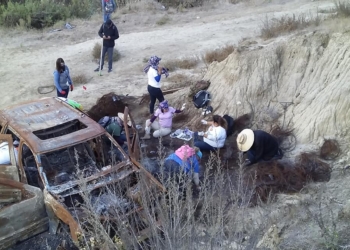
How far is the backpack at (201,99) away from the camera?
36.1 ft

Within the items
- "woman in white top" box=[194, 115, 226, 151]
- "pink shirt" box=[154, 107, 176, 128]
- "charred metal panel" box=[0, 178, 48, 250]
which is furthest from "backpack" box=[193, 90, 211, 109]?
"charred metal panel" box=[0, 178, 48, 250]

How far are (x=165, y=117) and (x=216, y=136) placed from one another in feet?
4.95

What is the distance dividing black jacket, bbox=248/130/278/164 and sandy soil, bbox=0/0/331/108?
4.95 m

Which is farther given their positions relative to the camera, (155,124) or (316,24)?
(316,24)

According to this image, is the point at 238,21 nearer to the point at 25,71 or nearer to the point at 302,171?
the point at 25,71

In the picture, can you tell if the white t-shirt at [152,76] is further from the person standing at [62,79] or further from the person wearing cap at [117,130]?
the person standing at [62,79]

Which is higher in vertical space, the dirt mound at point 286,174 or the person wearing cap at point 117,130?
the person wearing cap at point 117,130

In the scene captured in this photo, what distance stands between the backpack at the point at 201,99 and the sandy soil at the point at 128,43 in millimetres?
2436

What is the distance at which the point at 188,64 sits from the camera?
584 inches

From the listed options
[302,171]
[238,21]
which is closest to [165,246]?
[302,171]

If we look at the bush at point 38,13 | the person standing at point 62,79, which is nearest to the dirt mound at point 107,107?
the person standing at point 62,79

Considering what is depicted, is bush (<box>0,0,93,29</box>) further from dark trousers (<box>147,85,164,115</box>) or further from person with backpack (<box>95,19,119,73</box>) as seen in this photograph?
dark trousers (<box>147,85,164,115</box>)

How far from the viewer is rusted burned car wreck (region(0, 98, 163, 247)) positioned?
684 centimetres

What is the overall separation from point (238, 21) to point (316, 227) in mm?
13977
